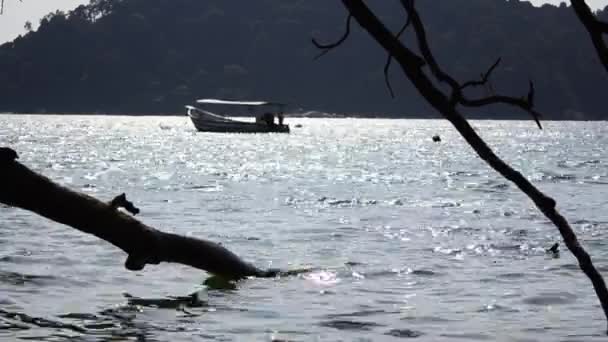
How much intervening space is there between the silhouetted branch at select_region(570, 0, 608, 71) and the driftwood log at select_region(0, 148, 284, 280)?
6.12 m

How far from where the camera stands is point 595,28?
254cm

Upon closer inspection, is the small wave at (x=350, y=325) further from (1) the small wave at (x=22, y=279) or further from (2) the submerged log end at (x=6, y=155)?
(1) the small wave at (x=22, y=279)

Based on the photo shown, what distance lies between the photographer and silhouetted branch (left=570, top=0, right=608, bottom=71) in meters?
2.49

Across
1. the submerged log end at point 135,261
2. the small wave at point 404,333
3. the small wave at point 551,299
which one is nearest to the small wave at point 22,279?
the submerged log end at point 135,261

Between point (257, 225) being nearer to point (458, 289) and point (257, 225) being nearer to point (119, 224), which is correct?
point (458, 289)

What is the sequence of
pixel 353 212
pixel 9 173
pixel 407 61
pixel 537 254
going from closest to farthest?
1. pixel 407 61
2. pixel 9 173
3. pixel 537 254
4. pixel 353 212

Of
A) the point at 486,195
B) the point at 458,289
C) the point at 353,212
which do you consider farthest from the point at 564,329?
the point at 486,195

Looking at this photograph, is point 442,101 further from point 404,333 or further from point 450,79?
point 404,333

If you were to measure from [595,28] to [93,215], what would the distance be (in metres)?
6.66

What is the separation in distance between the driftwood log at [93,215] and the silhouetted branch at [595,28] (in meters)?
6.12

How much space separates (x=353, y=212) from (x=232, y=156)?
45547 millimetres

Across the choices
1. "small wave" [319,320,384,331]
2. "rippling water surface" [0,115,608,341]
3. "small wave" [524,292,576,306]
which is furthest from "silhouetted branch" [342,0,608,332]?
"small wave" [524,292,576,306]

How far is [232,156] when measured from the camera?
73.1m

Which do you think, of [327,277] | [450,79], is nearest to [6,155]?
[450,79]
